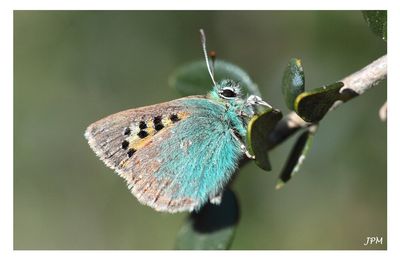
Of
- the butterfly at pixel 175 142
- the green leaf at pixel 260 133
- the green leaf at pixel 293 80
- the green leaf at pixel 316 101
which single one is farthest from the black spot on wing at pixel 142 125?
the green leaf at pixel 316 101

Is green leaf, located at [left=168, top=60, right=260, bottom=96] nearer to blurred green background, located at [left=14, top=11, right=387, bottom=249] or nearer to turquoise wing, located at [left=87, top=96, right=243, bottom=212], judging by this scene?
turquoise wing, located at [left=87, top=96, right=243, bottom=212]

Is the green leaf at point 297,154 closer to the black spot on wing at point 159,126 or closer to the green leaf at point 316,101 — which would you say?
the green leaf at point 316,101

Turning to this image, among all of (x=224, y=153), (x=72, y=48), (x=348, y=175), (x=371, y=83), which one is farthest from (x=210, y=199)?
(x=72, y=48)

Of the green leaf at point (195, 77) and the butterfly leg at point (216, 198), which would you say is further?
the green leaf at point (195, 77)

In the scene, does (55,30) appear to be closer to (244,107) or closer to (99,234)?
(99,234)

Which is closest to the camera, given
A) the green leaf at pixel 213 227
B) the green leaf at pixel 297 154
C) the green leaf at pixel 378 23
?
the green leaf at pixel 378 23

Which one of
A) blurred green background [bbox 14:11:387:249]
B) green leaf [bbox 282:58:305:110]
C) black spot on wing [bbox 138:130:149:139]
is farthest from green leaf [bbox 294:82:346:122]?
blurred green background [bbox 14:11:387:249]

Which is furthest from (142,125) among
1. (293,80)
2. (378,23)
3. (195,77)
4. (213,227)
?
(378,23)
